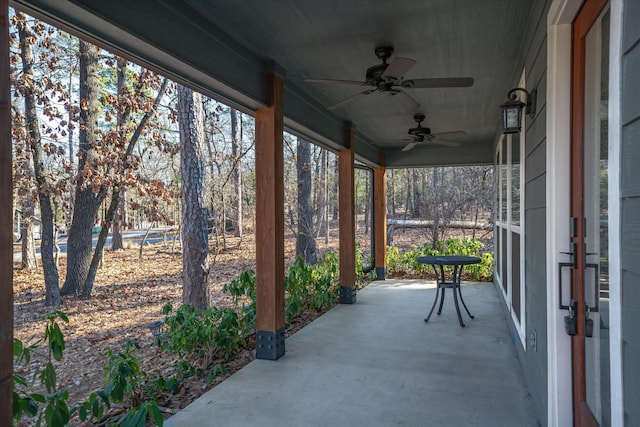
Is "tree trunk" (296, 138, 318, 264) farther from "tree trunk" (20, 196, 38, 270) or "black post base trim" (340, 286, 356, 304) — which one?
"tree trunk" (20, 196, 38, 270)

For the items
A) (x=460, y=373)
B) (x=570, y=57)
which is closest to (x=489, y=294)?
(x=460, y=373)

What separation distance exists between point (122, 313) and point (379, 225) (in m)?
4.69

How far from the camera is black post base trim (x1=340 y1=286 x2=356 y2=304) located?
566 cm

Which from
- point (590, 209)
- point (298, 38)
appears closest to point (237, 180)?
point (298, 38)

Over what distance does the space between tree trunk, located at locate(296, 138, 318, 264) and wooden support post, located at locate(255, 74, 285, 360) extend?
5.02 metres

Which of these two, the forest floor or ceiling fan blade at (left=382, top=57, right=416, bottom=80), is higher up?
ceiling fan blade at (left=382, top=57, right=416, bottom=80)

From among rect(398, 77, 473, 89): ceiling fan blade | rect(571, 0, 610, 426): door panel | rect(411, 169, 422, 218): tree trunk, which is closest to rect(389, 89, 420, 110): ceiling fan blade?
rect(398, 77, 473, 89): ceiling fan blade

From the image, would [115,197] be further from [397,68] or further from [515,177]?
[515,177]

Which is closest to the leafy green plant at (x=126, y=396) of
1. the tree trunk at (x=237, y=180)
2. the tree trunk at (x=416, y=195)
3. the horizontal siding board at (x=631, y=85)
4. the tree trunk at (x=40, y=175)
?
the horizontal siding board at (x=631, y=85)

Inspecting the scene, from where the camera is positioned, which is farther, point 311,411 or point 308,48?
point 308,48

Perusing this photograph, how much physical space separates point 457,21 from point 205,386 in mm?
3120

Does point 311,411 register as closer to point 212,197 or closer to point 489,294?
point 489,294

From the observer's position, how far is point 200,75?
104 inches

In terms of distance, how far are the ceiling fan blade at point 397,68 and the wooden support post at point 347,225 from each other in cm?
262
